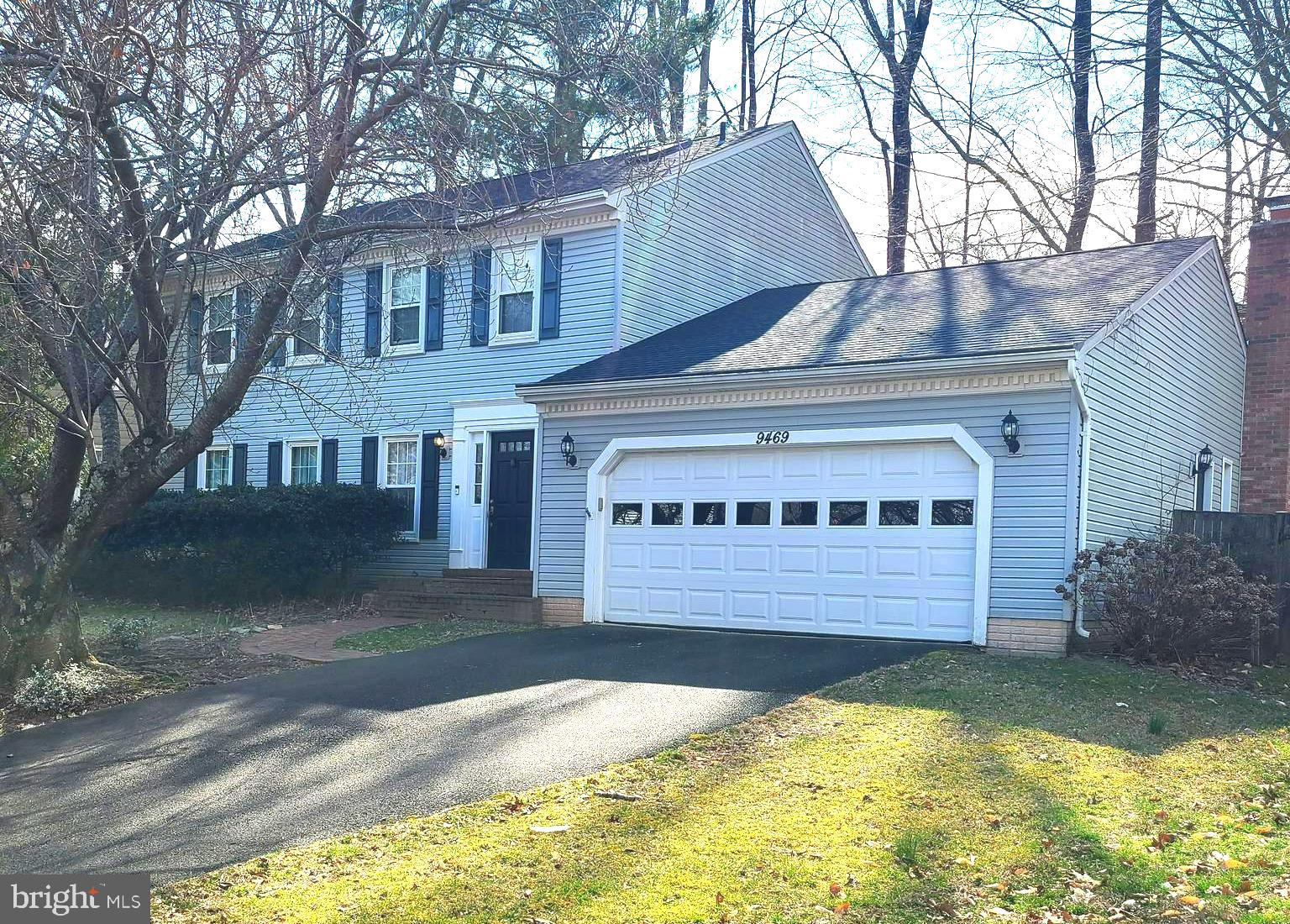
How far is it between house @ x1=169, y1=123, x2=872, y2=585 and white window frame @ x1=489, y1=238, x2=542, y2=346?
3 centimetres

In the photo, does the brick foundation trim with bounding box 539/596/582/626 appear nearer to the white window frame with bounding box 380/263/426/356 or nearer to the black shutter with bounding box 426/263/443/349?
the black shutter with bounding box 426/263/443/349

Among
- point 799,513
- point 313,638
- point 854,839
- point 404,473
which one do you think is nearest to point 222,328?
point 313,638

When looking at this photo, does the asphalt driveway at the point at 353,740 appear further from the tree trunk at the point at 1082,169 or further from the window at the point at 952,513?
the tree trunk at the point at 1082,169

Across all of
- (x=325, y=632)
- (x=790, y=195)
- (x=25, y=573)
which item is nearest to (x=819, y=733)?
(x=25, y=573)

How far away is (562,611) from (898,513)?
468cm

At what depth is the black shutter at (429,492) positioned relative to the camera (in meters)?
18.2

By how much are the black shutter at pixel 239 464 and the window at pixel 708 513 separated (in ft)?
33.7

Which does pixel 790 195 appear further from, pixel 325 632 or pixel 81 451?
pixel 81 451

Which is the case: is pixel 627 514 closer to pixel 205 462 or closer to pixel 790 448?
pixel 790 448

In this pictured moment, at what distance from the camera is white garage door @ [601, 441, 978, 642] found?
12.5 m

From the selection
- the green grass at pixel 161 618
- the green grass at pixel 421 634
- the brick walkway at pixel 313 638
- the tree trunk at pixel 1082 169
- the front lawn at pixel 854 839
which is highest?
the tree trunk at pixel 1082 169

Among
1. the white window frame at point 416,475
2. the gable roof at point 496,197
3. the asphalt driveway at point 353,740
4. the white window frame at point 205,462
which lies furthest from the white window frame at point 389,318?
the asphalt driveway at point 353,740

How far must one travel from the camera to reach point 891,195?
27828 millimetres

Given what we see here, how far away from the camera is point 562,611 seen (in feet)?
49.6
